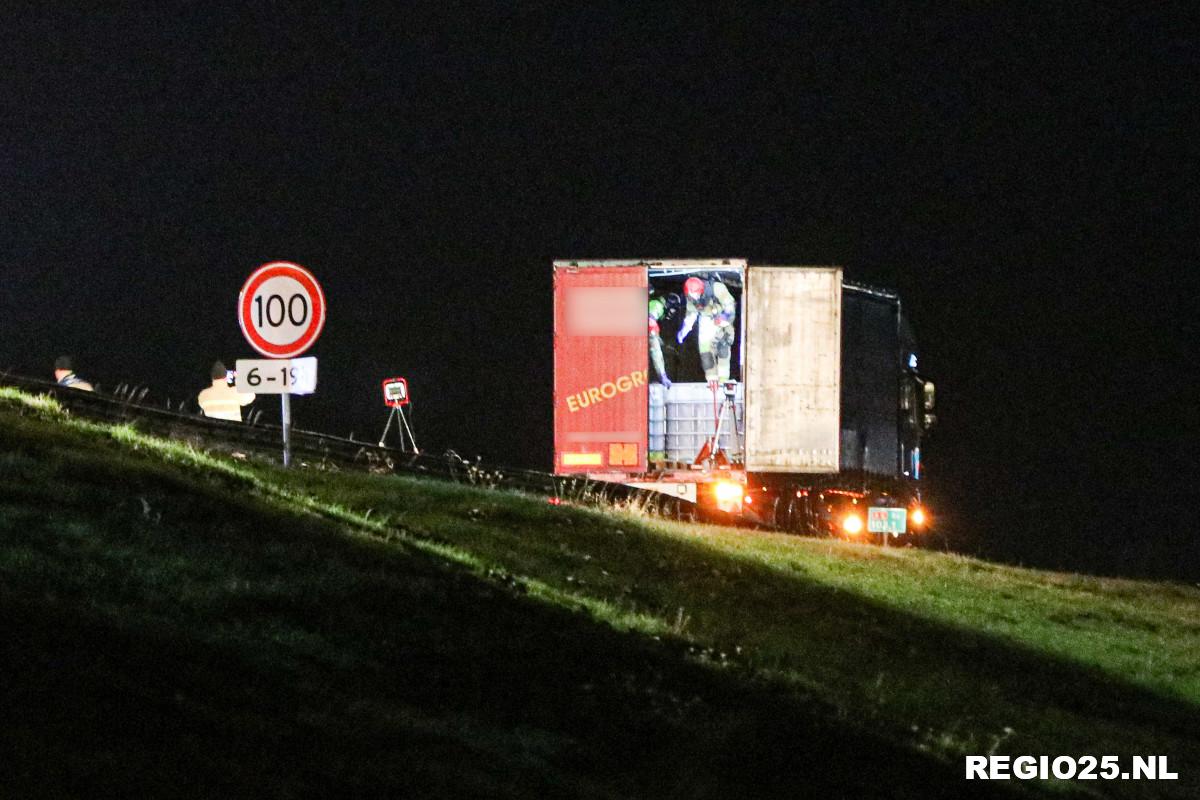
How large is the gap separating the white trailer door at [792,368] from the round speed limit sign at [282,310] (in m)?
11.1

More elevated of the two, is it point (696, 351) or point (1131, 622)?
point (696, 351)

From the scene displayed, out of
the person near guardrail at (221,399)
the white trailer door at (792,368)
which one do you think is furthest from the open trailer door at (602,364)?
the person near guardrail at (221,399)

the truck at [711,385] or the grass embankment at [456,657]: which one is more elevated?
the truck at [711,385]

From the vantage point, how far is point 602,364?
25484 millimetres

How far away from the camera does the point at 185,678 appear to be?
714cm

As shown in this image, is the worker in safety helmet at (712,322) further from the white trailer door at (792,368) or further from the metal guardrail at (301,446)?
the metal guardrail at (301,446)

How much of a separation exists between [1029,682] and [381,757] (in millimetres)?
7140

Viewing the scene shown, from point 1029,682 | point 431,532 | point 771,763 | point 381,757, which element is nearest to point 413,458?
point 431,532

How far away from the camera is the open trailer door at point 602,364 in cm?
2531

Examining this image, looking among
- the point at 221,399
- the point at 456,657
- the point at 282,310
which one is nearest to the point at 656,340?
the point at 221,399

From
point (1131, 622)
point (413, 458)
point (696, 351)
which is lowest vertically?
point (1131, 622)

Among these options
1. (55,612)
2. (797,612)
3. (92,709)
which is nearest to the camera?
(92,709)

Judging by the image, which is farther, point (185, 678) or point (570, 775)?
point (570, 775)

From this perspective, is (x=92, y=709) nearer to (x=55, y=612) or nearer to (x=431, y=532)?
(x=55, y=612)
